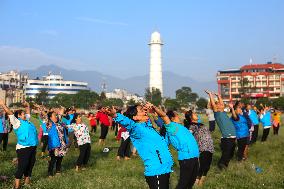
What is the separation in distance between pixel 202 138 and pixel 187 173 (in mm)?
2861

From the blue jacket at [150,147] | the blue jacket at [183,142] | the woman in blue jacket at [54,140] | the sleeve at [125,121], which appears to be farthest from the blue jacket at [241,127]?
the sleeve at [125,121]

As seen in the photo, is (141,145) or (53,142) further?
(53,142)

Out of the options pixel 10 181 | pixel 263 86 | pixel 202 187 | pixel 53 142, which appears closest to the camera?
pixel 202 187

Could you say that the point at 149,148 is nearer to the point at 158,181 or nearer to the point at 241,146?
the point at 158,181

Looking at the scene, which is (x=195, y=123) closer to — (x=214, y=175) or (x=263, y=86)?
(x=214, y=175)

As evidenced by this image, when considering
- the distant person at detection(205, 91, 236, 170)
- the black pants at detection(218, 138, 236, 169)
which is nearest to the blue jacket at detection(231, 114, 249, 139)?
the black pants at detection(218, 138, 236, 169)

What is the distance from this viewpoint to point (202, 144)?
37.5 feet

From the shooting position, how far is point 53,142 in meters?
13.1

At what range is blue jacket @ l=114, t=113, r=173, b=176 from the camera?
7324 millimetres

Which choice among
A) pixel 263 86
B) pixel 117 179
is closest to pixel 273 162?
pixel 117 179

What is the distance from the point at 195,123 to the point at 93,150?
9754 mm

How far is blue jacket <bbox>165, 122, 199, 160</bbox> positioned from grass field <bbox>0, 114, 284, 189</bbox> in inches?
99.8

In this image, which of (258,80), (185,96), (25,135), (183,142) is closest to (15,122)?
(25,135)

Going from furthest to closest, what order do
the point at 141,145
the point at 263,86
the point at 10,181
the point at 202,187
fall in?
the point at 263,86 → the point at 10,181 → the point at 202,187 → the point at 141,145
